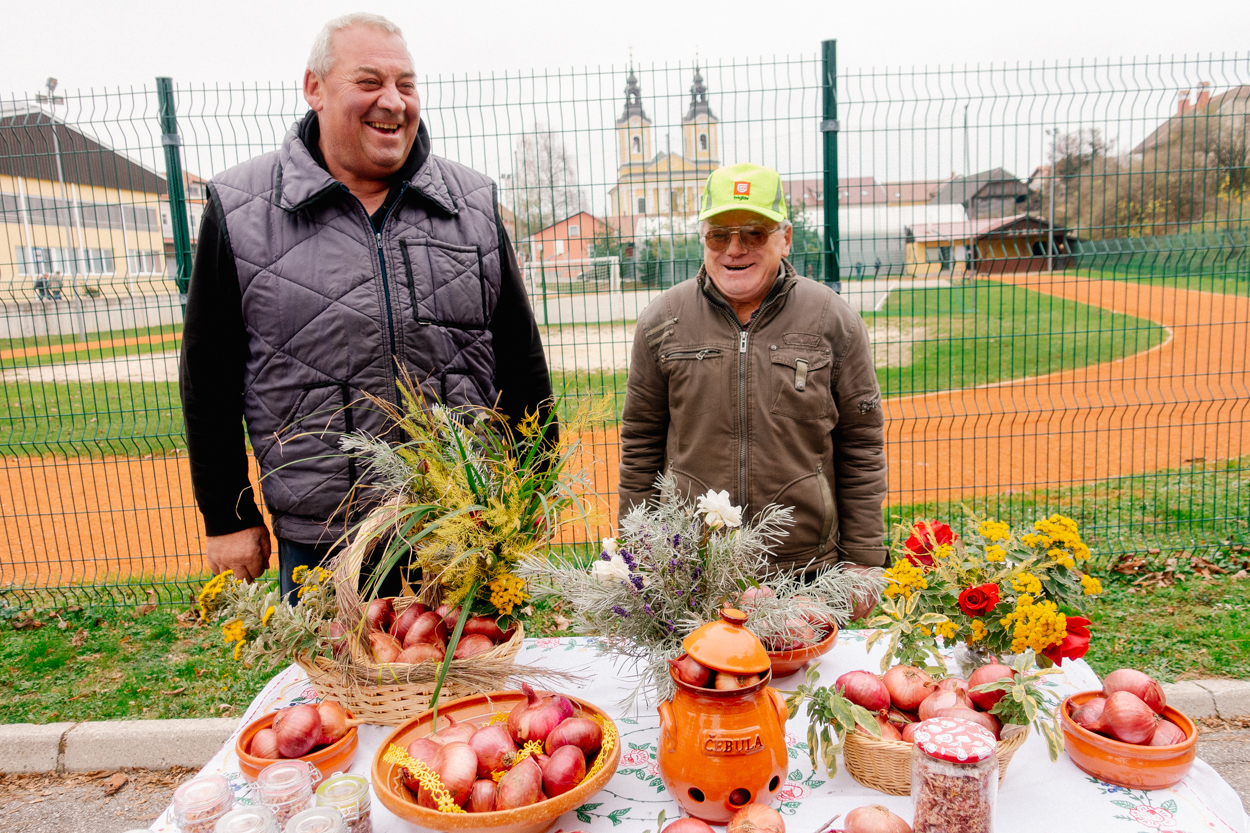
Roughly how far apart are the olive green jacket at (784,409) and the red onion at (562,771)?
1063 millimetres

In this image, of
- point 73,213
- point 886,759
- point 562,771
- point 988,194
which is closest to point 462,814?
point 562,771

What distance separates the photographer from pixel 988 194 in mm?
4613

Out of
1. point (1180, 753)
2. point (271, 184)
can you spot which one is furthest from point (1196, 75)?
point (271, 184)

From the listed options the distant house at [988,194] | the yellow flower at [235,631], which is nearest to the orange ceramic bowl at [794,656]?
the yellow flower at [235,631]

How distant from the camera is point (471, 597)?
1526 mm

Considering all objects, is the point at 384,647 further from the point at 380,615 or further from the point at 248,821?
the point at 248,821

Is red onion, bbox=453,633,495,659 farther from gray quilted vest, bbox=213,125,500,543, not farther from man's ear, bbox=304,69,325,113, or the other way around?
man's ear, bbox=304,69,325,113

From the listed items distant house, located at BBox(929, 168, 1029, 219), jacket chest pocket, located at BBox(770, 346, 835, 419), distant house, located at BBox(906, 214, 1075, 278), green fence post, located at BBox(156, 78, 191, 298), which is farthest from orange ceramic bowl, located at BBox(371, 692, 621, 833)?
distant house, located at BBox(929, 168, 1029, 219)

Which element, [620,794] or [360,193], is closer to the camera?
[620,794]

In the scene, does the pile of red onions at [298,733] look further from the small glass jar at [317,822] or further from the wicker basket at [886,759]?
the wicker basket at [886,759]

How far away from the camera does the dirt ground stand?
4.93 meters

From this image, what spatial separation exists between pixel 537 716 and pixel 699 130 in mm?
3767

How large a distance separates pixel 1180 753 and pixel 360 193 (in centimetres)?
217

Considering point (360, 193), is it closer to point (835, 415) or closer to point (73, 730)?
point (835, 415)
